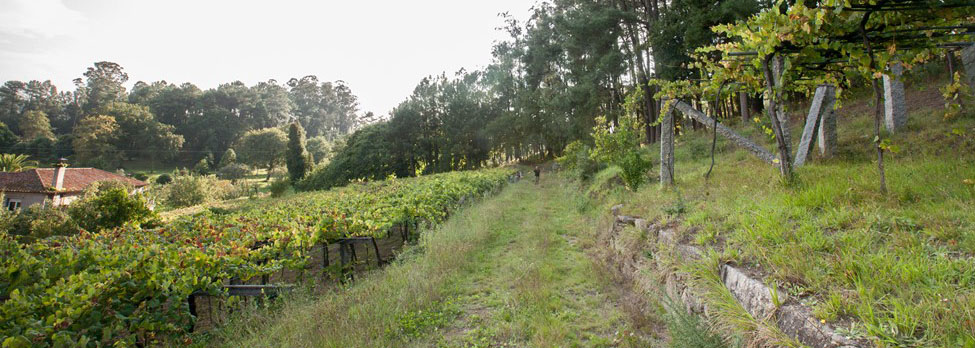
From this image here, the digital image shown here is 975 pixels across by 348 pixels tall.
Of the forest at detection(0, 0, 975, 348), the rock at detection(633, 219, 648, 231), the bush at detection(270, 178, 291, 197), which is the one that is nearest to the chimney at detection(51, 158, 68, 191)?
the bush at detection(270, 178, 291, 197)

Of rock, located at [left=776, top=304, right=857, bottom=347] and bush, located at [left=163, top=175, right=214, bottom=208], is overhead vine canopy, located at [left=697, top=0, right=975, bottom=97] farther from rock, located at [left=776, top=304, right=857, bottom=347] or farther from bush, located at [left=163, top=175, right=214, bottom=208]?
bush, located at [left=163, top=175, right=214, bottom=208]

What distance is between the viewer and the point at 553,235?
26.5 ft

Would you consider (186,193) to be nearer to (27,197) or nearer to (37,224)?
(27,197)

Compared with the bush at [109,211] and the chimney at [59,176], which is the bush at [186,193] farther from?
the bush at [109,211]

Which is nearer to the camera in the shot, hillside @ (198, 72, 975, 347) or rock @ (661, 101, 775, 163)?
hillside @ (198, 72, 975, 347)

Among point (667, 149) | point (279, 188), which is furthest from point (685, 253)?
A: point (279, 188)

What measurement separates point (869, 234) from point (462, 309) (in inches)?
158

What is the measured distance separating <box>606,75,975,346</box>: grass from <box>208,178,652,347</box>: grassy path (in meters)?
1.48

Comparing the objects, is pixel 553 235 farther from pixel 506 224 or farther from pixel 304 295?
pixel 304 295

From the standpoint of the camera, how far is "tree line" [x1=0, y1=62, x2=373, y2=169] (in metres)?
49.8

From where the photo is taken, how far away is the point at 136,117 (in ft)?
180

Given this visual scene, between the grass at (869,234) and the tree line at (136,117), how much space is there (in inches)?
2302

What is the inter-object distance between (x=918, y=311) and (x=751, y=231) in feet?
5.18

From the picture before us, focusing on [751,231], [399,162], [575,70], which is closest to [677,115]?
[575,70]
